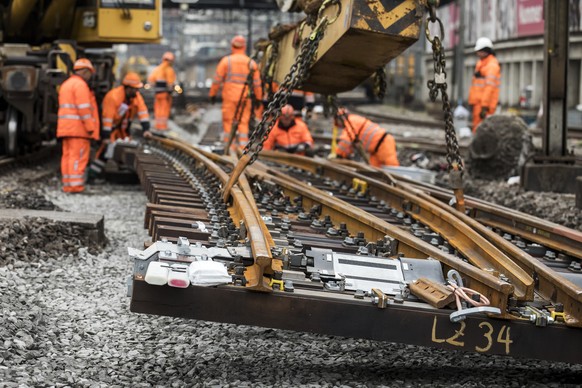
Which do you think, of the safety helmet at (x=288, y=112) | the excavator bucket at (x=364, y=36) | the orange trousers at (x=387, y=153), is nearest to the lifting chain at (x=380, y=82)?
the excavator bucket at (x=364, y=36)

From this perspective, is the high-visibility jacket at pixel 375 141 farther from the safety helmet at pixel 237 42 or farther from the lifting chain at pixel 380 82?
the safety helmet at pixel 237 42

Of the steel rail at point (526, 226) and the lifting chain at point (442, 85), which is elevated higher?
the lifting chain at point (442, 85)

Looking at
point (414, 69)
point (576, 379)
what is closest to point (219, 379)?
point (576, 379)

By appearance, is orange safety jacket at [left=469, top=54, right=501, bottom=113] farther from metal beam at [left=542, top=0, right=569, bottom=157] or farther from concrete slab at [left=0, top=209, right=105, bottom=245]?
concrete slab at [left=0, top=209, right=105, bottom=245]

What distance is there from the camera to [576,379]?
4469 mm

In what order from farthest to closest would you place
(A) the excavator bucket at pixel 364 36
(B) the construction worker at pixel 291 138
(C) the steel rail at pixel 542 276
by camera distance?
(B) the construction worker at pixel 291 138 → (A) the excavator bucket at pixel 364 36 → (C) the steel rail at pixel 542 276

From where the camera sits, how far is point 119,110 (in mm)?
12820

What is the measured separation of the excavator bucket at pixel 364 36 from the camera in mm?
6039

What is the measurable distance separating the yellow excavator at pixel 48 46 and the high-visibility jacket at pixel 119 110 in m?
0.67

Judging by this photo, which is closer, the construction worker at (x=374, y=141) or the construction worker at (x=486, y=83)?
the construction worker at (x=374, y=141)

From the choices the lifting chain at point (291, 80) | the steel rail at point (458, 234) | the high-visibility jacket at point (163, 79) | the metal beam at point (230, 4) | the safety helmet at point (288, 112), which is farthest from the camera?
the metal beam at point (230, 4)

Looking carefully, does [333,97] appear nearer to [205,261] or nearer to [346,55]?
[346,55]

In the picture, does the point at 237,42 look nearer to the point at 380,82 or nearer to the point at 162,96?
the point at 162,96

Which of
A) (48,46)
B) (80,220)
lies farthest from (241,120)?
(80,220)
